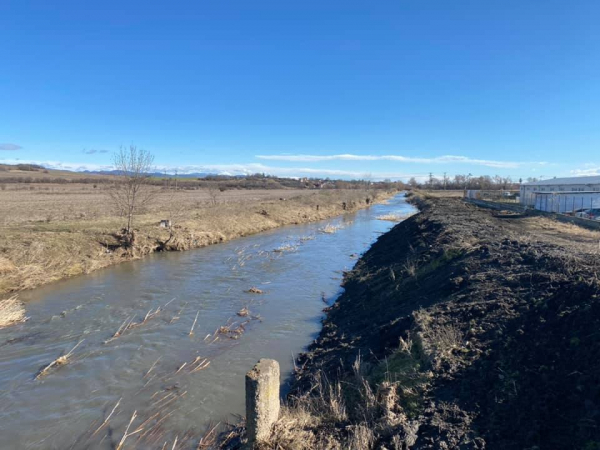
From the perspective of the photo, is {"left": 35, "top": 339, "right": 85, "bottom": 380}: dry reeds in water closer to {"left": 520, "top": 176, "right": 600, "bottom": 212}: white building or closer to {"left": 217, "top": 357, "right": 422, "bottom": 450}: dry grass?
{"left": 217, "top": 357, "right": 422, "bottom": 450}: dry grass

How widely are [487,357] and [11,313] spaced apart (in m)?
13.1

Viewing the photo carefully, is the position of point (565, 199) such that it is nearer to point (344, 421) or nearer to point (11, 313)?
point (344, 421)

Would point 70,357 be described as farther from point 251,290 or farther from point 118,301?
point 251,290

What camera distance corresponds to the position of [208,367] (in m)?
8.71

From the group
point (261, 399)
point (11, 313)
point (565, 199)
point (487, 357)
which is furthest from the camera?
point (565, 199)

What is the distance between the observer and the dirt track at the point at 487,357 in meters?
4.34

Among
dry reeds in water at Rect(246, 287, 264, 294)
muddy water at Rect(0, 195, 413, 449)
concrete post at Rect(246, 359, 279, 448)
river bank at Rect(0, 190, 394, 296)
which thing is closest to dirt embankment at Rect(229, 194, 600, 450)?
concrete post at Rect(246, 359, 279, 448)

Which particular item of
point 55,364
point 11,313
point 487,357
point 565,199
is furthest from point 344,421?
point 565,199

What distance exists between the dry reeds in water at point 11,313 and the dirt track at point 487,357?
9186mm

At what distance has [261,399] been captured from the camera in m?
4.37

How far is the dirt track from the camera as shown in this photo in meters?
4.34

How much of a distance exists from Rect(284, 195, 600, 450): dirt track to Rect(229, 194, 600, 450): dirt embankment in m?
0.02

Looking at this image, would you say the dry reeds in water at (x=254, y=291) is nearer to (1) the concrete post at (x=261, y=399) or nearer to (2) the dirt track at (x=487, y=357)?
(2) the dirt track at (x=487, y=357)

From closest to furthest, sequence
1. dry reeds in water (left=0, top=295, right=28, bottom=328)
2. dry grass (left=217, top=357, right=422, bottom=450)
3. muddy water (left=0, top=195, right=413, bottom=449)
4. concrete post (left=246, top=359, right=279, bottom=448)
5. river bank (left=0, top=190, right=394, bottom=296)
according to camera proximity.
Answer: concrete post (left=246, top=359, right=279, bottom=448)
dry grass (left=217, top=357, right=422, bottom=450)
muddy water (left=0, top=195, right=413, bottom=449)
dry reeds in water (left=0, top=295, right=28, bottom=328)
river bank (left=0, top=190, right=394, bottom=296)
